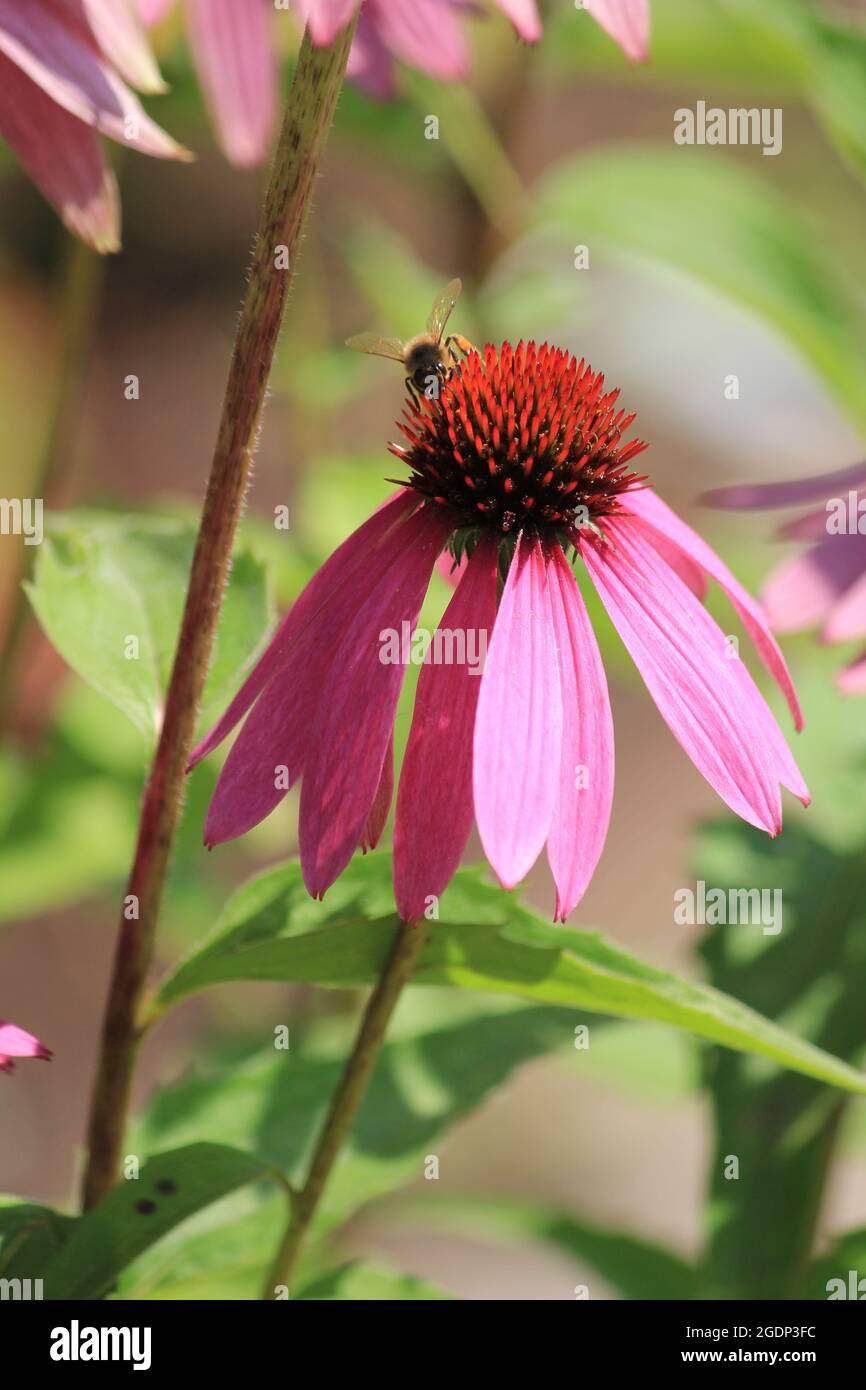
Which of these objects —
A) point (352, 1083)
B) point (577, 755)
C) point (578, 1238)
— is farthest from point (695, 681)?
point (578, 1238)

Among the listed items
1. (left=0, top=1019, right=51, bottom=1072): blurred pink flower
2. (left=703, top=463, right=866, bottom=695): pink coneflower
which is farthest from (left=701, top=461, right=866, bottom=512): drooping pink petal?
(left=0, top=1019, right=51, bottom=1072): blurred pink flower

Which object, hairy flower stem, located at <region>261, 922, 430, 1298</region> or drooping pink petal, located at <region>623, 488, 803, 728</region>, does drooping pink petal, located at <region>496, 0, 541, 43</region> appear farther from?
hairy flower stem, located at <region>261, 922, 430, 1298</region>


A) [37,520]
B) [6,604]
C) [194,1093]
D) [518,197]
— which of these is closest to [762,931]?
[194,1093]

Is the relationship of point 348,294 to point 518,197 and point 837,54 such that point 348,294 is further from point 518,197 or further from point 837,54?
point 837,54

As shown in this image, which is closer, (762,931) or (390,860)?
(390,860)

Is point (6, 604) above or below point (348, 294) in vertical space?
below
